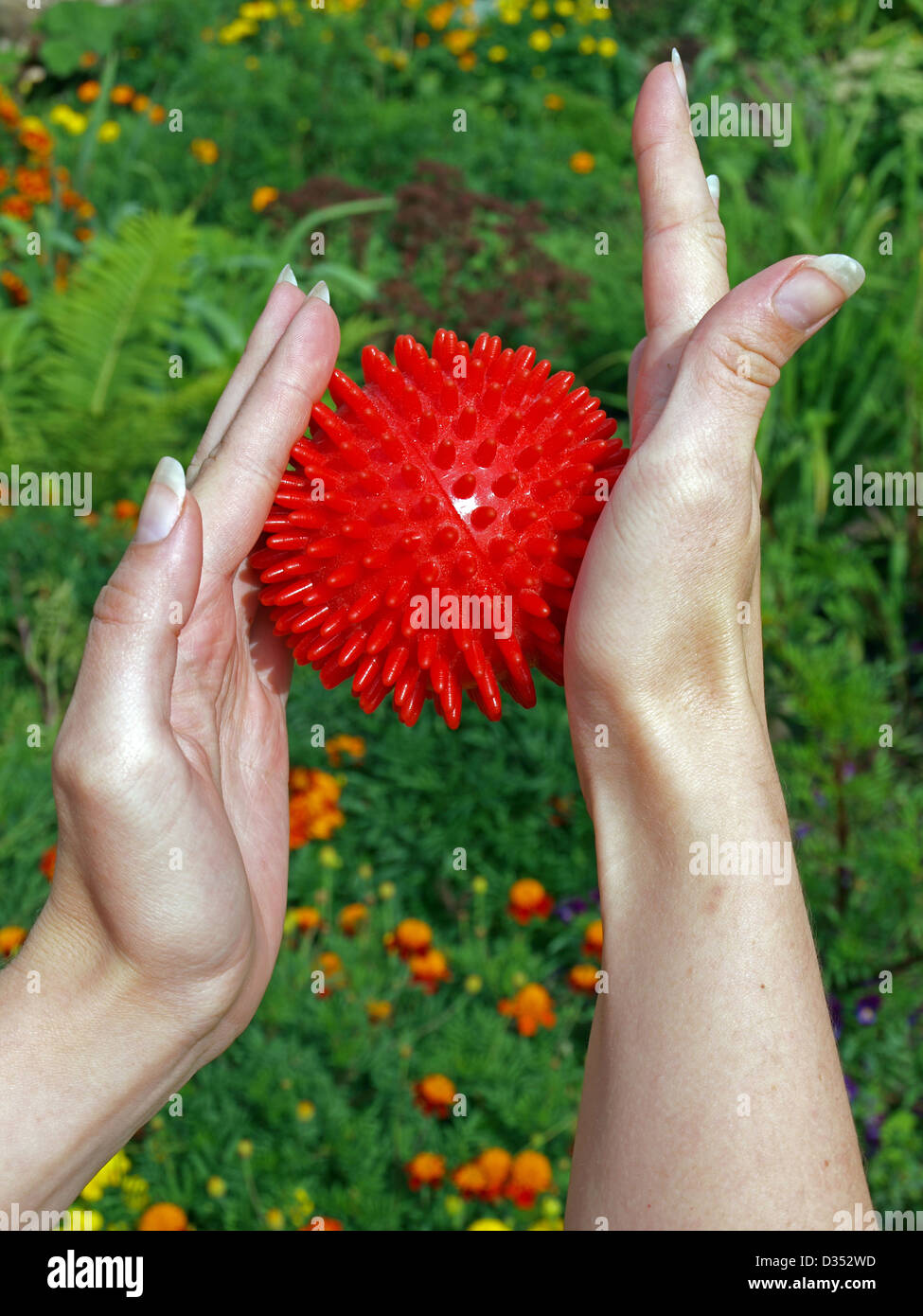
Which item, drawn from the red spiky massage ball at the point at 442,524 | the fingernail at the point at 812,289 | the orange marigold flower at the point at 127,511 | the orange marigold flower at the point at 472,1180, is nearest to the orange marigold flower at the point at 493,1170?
the orange marigold flower at the point at 472,1180

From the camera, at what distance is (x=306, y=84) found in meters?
5.21

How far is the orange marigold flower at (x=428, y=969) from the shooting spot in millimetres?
2484

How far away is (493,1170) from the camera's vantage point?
2.12 metres

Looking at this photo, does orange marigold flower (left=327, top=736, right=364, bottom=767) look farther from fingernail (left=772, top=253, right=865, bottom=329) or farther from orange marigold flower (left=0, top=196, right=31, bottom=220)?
orange marigold flower (left=0, top=196, right=31, bottom=220)

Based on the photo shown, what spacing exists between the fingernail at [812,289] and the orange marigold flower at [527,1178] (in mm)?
1594

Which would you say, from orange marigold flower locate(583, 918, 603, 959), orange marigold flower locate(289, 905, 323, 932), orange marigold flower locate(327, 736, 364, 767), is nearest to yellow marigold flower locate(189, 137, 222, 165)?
orange marigold flower locate(327, 736, 364, 767)

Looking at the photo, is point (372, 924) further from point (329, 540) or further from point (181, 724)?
point (329, 540)

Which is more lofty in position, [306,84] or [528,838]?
[306,84]

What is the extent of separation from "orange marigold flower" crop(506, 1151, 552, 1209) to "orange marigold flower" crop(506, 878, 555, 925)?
2.02 ft

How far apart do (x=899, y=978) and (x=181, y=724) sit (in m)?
1.84

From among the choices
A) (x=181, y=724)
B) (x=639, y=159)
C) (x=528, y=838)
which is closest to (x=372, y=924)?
(x=528, y=838)

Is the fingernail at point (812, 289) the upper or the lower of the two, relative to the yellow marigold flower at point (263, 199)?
lower

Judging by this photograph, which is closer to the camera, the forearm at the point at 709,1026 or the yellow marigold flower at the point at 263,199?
the forearm at the point at 709,1026

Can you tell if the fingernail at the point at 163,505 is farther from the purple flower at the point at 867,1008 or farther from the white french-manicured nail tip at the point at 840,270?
the purple flower at the point at 867,1008
